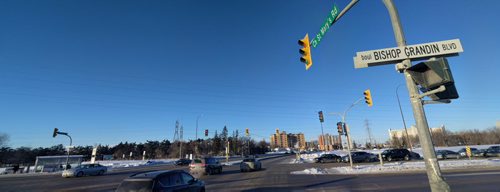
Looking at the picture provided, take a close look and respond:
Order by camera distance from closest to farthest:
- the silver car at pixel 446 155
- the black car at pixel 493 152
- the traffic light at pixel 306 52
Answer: the traffic light at pixel 306 52 → the black car at pixel 493 152 → the silver car at pixel 446 155

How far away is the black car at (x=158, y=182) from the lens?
7.38 metres

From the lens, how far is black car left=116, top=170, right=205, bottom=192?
738 cm

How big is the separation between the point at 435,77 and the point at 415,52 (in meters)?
0.62

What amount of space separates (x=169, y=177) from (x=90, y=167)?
2748 cm

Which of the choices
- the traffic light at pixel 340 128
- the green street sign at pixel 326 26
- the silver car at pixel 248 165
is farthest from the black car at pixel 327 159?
the green street sign at pixel 326 26

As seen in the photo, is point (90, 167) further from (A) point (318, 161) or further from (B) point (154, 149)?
(B) point (154, 149)

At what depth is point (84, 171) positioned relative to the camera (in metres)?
28.7

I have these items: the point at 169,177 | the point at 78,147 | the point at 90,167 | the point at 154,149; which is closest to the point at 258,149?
the point at 154,149

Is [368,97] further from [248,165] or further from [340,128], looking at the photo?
[248,165]

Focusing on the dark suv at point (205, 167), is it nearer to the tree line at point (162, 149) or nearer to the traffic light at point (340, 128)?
the traffic light at point (340, 128)

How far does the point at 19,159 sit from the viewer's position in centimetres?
8262

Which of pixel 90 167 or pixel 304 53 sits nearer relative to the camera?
pixel 304 53

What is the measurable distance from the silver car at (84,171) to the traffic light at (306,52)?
96.8 ft

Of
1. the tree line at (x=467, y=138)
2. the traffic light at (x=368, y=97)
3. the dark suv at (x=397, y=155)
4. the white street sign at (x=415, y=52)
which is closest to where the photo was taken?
the white street sign at (x=415, y=52)
